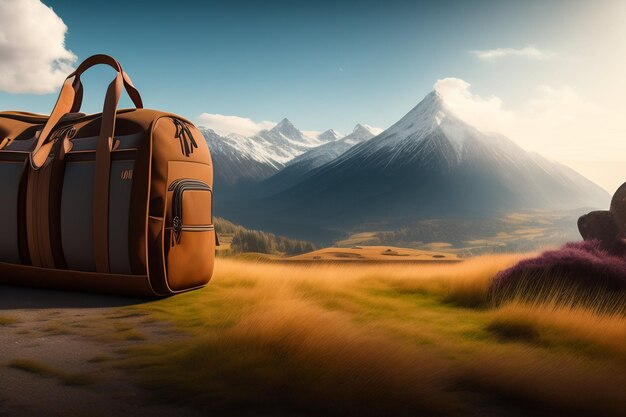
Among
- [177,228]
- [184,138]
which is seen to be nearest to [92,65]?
[184,138]

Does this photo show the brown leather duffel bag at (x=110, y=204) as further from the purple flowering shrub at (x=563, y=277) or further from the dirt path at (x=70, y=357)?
the purple flowering shrub at (x=563, y=277)

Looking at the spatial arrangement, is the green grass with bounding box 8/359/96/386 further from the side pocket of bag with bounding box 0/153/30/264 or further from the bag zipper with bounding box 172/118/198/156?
the side pocket of bag with bounding box 0/153/30/264

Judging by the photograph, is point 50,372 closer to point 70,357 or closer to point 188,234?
point 70,357

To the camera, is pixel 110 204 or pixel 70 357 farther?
pixel 110 204

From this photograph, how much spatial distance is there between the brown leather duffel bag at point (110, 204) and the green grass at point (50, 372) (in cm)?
200

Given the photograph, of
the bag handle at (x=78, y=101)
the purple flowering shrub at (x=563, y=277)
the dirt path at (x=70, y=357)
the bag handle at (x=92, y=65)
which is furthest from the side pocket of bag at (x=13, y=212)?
the purple flowering shrub at (x=563, y=277)

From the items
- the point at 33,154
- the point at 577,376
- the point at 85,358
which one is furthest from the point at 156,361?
the point at 33,154

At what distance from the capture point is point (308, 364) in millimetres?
2752

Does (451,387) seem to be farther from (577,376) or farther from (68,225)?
(68,225)

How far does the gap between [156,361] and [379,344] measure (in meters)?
1.33

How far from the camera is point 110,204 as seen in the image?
500cm

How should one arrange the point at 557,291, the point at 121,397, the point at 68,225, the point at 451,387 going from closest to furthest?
the point at 121,397, the point at 451,387, the point at 557,291, the point at 68,225

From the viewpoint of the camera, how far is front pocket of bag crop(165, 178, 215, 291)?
5.05m

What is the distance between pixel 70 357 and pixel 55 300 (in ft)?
7.43
